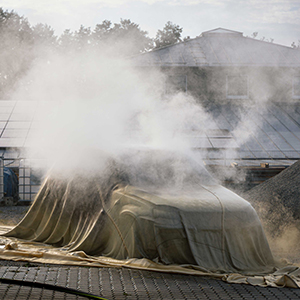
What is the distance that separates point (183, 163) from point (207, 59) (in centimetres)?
1130

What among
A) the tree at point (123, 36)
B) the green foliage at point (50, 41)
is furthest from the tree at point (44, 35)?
the tree at point (123, 36)

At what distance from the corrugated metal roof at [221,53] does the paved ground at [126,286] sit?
39.8ft

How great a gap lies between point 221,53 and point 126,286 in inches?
550

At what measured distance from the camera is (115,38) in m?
32.8

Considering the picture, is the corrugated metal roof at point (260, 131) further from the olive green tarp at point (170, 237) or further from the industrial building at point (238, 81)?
the olive green tarp at point (170, 237)

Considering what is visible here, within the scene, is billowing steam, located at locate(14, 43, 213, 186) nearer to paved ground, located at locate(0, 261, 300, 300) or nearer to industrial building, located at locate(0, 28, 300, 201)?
industrial building, located at locate(0, 28, 300, 201)

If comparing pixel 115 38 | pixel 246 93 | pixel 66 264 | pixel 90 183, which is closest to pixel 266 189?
pixel 90 183

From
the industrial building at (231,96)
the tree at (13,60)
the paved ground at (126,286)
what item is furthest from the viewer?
the tree at (13,60)

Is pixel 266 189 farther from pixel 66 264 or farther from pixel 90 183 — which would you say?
pixel 66 264

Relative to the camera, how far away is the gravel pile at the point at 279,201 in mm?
7504

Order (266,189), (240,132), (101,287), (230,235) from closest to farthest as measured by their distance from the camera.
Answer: (101,287) < (230,235) < (266,189) < (240,132)

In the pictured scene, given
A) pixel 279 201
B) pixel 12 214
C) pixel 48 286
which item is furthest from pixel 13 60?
pixel 48 286

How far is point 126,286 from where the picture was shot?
4203 mm

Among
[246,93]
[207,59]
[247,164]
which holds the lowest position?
[247,164]
